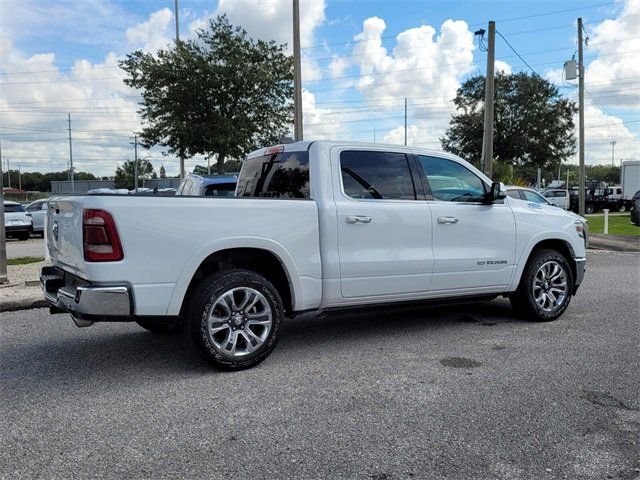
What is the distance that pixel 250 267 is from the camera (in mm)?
4836

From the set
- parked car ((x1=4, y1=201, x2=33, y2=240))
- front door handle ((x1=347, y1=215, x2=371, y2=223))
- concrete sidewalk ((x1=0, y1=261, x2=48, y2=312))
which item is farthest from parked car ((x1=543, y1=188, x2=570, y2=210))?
front door handle ((x1=347, y1=215, x2=371, y2=223))

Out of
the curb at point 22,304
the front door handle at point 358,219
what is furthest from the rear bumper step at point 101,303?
the curb at point 22,304

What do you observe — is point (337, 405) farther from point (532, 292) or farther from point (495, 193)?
point (532, 292)

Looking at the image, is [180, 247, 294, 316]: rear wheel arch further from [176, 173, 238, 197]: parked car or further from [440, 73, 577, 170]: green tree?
[440, 73, 577, 170]: green tree

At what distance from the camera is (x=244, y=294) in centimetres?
452

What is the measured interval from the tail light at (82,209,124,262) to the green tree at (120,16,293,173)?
17261mm

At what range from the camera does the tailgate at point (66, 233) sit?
4098mm

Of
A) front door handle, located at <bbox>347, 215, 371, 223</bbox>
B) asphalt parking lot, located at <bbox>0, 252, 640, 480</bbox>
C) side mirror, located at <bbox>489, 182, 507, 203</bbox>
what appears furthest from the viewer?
side mirror, located at <bbox>489, 182, 507, 203</bbox>

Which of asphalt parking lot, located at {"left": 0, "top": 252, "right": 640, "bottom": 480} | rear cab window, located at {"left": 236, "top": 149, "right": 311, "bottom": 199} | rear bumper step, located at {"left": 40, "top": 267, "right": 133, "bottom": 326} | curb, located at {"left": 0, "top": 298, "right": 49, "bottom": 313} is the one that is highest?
rear cab window, located at {"left": 236, "top": 149, "right": 311, "bottom": 199}

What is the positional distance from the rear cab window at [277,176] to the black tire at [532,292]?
2788 millimetres

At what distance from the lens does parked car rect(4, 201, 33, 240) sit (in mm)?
19922

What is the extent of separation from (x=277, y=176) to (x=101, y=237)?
1994 mm

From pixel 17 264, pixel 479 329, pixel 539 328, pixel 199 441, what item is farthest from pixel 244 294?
pixel 17 264

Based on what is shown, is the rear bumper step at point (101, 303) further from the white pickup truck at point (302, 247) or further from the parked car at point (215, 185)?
the parked car at point (215, 185)
